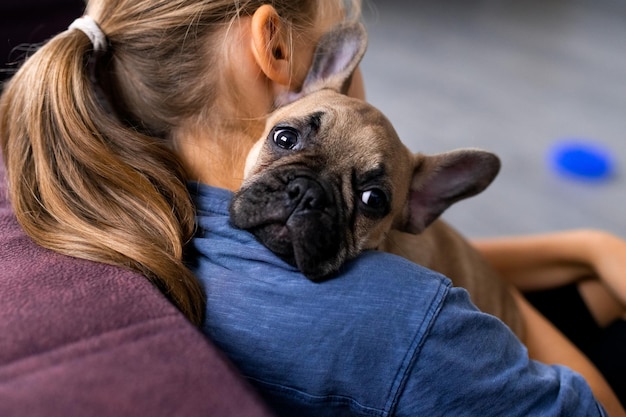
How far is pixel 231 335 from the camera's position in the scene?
0.93m

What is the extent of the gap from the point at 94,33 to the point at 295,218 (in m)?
0.51

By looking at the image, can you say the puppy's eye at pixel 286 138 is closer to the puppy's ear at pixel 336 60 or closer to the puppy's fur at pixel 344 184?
the puppy's fur at pixel 344 184

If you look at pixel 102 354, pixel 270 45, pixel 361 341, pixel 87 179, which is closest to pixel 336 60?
pixel 270 45

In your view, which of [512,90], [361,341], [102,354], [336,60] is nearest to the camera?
[102,354]

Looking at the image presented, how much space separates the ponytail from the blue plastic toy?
2359 mm

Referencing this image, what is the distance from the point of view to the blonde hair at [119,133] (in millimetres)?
988

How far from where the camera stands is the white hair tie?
118 centimetres

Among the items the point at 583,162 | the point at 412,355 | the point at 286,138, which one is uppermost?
the point at 286,138

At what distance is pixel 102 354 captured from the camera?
75cm

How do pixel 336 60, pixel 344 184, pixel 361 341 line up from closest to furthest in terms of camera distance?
pixel 361 341
pixel 344 184
pixel 336 60

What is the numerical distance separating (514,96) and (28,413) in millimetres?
3541

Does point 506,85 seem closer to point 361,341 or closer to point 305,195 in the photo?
point 305,195

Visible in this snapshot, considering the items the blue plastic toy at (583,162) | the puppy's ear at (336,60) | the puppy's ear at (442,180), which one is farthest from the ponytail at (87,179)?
the blue plastic toy at (583,162)

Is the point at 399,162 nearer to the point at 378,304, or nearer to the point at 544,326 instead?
the point at 378,304
